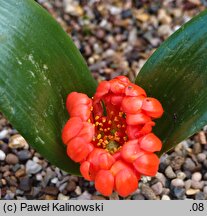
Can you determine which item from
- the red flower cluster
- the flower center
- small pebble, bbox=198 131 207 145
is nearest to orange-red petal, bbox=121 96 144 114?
the red flower cluster

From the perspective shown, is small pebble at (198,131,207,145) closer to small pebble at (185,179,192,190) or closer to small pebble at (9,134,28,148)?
small pebble at (185,179,192,190)

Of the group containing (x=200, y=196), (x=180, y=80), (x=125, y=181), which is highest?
(x=180, y=80)

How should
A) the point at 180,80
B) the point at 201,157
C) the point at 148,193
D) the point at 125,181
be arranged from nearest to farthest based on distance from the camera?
the point at 125,181, the point at 180,80, the point at 148,193, the point at 201,157

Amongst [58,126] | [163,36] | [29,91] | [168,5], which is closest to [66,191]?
[58,126]

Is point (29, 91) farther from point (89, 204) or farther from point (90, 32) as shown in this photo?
point (90, 32)

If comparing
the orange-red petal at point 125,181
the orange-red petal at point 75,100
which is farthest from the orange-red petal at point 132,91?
the orange-red petal at point 125,181

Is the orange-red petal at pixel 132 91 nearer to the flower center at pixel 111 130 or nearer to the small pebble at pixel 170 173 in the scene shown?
the flower center at pixel 111 130

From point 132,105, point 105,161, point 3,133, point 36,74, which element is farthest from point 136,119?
point 3,133

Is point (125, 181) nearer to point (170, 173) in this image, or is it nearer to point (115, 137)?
point (115, 137)
